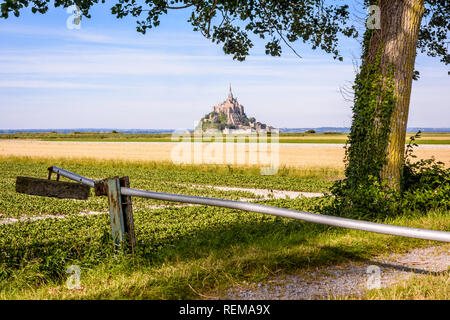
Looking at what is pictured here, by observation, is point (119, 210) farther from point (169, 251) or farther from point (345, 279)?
point (345, 279)

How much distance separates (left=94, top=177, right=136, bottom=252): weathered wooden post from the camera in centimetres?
546

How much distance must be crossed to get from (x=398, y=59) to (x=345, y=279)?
19.6 feet

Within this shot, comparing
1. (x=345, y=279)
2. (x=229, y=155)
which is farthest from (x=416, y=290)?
(x=229, y=155)

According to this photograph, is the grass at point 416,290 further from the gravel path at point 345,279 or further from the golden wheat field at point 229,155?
the golden wheat field at point 229,155

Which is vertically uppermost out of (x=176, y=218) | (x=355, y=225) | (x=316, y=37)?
(x=316, y=37)

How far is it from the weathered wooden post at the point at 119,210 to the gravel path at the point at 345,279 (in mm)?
1811

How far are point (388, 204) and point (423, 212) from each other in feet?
2.72

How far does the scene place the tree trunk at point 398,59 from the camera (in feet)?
29.7

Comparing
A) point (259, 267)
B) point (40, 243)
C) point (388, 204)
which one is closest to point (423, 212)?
point (388, 204)

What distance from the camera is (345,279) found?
4.66m

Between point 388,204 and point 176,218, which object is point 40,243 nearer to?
point 176,218

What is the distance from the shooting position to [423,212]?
8.95 m

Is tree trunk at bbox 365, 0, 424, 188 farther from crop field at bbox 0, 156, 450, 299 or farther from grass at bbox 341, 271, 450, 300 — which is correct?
grass at bbox 341, 271, 450, 300
